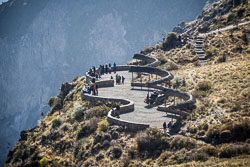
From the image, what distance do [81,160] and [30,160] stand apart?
272 inches

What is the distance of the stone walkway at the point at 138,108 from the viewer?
28994mm

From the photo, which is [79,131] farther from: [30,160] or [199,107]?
[199,107]

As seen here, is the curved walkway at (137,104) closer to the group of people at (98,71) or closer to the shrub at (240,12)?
the group of people at (98,71)

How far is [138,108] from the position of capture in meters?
33.3

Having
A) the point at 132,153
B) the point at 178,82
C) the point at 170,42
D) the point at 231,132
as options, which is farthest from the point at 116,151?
the point at 170,42

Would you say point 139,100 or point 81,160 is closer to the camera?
point 81,160

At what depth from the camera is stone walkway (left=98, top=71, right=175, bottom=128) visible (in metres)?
29.0

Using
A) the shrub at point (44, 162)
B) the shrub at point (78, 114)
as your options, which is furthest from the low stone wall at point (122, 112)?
the shrub at point (44, 162)

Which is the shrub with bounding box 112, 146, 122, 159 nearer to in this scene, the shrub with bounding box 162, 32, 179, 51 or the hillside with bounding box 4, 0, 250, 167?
the hillside with bounding box 4, 0, 250, 167

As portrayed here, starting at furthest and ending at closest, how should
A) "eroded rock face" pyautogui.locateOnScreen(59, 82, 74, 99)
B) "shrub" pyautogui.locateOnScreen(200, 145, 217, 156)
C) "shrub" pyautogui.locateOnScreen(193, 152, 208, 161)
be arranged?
"eroded rock face" pyautogui.locateOnScreen(59, 82, 74, 99) → "shrub" pyautogui.locateOnScreen(200, 145, 217, 156) → "shrub" pyautogui.locateOnScreen(193, 152, 208, 161)

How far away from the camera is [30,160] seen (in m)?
30.2

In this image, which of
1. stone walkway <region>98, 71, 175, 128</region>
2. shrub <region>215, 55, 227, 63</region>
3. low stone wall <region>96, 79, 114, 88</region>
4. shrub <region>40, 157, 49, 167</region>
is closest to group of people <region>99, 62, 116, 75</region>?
stone walkway <region>98, 71, 175, 128</region>

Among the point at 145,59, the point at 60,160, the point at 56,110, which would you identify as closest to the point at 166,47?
the point at 145,59

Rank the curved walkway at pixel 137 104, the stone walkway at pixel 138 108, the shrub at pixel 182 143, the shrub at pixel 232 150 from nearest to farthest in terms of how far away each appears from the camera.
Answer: the shrub at pixel 232 150
the shrub at pixel 182 143
the curved walkway at pixel 137 104
the stone walkway at pixel 138 108
